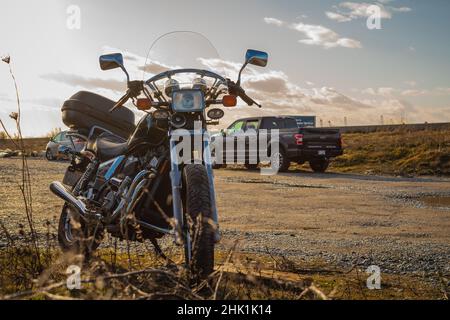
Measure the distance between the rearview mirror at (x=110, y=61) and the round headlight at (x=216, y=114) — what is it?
31.8 inches

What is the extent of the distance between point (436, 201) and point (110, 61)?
30.1 ft

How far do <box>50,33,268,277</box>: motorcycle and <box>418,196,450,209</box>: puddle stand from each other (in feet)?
24.2

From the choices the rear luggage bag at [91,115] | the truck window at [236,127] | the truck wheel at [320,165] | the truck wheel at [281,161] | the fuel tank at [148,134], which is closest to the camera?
the fuel tank at [148,134]

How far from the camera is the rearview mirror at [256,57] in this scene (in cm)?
480

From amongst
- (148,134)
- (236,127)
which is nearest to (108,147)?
(148,134)

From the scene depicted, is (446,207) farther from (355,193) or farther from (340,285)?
(340,285)

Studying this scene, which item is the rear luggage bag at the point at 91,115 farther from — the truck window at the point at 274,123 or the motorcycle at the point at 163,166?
the truck window at the point at 274,123

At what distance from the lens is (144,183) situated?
4504mm

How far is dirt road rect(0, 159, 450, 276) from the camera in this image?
6066 mm

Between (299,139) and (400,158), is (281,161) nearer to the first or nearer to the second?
(299,139)

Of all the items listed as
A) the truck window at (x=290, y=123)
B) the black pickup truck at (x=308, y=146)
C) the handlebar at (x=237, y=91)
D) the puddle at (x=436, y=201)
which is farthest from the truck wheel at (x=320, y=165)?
the handlebar at (x=237, y=91)

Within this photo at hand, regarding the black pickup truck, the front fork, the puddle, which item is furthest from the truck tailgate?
the front fork

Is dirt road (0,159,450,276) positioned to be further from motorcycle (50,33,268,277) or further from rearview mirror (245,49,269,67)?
rearview mirror (245,49,269,67)
